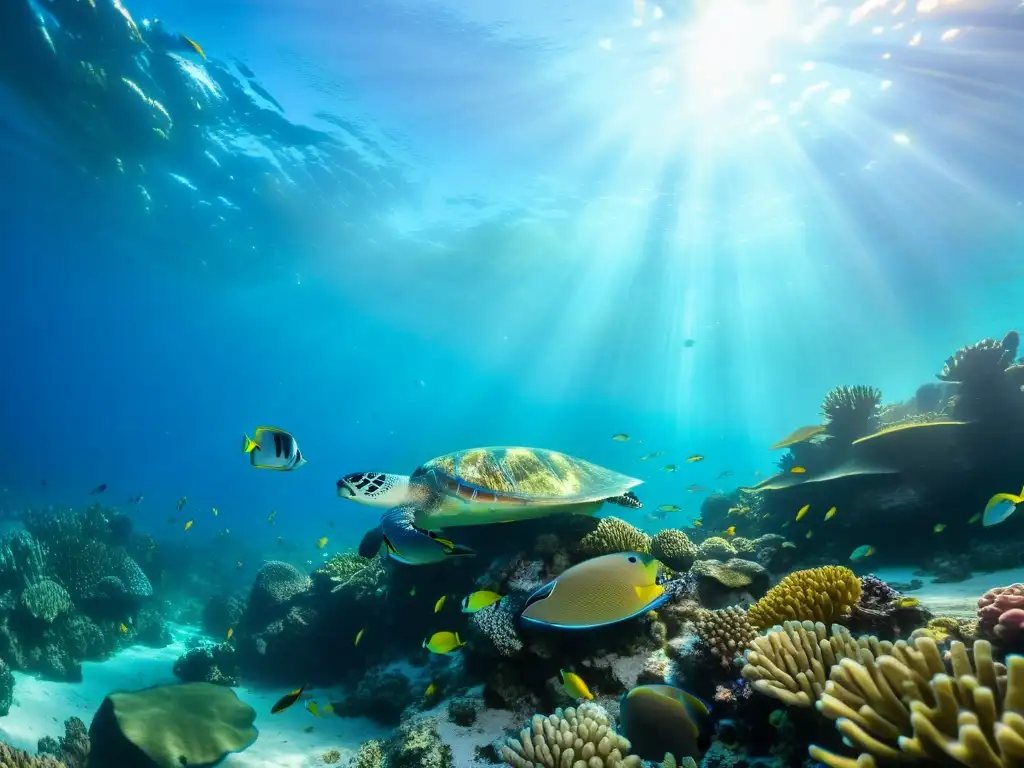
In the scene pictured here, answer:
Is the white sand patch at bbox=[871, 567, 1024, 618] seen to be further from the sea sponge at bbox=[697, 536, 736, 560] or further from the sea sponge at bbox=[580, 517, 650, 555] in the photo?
the sea sponge at bbox=[580, 517, 650, 555]

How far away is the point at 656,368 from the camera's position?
61875 mm

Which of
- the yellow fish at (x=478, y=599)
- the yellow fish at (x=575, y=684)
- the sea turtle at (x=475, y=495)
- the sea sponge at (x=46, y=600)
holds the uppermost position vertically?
the sea sponge at (x=46, y=600)

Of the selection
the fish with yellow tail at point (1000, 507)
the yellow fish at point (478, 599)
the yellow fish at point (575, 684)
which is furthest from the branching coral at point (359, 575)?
the fish with yellow tail at point (1000, 507)

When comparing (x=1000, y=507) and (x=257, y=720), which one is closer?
(x=1000, y=507)

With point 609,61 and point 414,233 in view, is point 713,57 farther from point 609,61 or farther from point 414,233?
point 414,233

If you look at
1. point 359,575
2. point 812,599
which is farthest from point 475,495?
point 359,575

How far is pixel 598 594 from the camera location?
3041 millimetres

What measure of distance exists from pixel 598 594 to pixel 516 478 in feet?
8.42

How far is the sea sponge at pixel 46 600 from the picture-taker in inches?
386

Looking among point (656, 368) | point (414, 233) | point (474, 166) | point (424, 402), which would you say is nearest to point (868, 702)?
point (474, 166)

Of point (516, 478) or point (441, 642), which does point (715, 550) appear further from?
point (441, 642)

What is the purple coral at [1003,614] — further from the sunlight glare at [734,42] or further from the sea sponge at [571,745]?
the sunlight glare at [734,42]

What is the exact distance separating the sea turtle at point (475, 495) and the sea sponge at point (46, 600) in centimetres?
1031

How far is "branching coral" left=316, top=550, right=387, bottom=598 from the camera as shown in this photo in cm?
962
